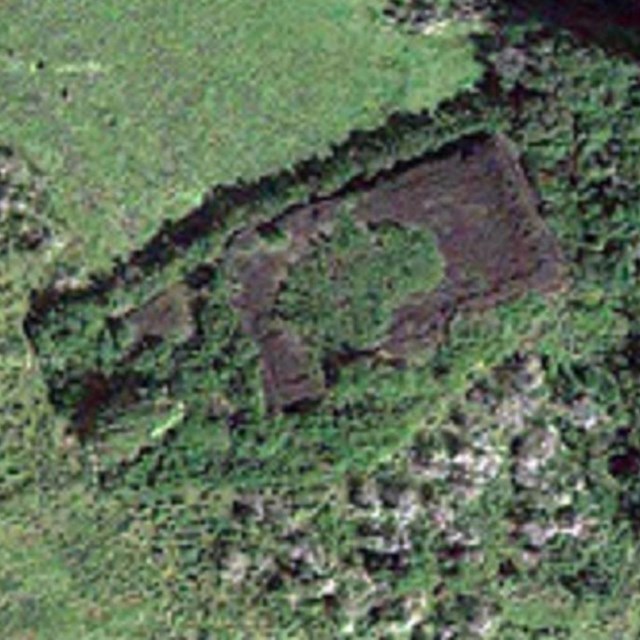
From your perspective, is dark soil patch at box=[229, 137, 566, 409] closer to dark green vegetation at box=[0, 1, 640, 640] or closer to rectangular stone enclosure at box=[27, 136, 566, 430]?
rectangular stone enclosure at box=[27, 136, 566, 430]

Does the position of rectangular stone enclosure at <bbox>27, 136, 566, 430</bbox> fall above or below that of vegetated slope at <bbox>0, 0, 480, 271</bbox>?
below

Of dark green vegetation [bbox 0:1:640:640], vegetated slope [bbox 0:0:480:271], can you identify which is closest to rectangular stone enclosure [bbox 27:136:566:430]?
dark green vegetation [bbox 0:1:640:640]

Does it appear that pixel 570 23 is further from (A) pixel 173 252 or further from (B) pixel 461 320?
(A) pixel 173 252

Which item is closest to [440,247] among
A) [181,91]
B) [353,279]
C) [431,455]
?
[353,279]

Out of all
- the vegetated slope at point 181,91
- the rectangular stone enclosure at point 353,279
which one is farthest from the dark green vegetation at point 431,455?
the vegetated slope at point 181,91

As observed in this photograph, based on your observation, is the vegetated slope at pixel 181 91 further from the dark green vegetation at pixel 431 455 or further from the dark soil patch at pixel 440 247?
the dark soil patch at pixel 440 247

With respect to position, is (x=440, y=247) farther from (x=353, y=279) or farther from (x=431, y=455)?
(x=431, y=455)

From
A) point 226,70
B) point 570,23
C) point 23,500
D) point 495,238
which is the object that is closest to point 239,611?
point 23,500
